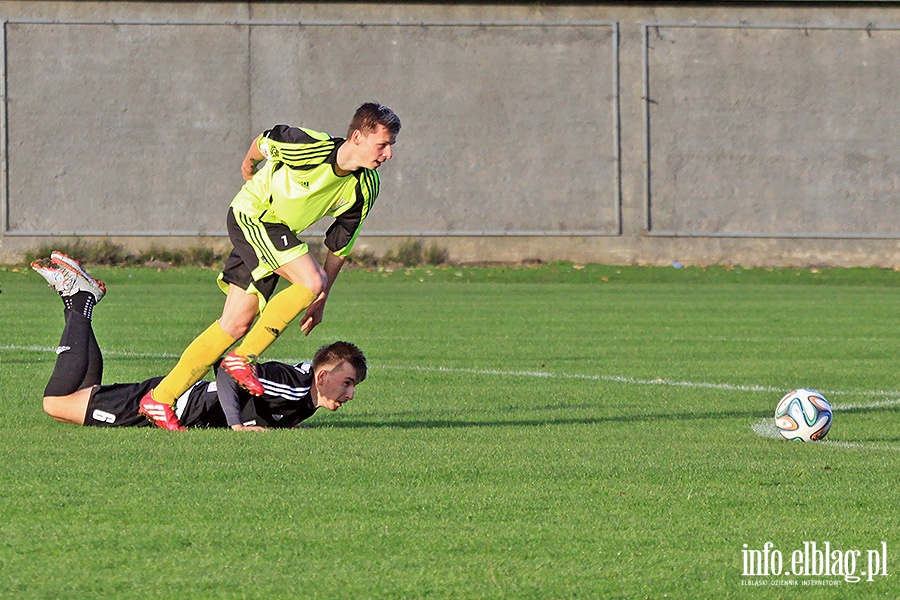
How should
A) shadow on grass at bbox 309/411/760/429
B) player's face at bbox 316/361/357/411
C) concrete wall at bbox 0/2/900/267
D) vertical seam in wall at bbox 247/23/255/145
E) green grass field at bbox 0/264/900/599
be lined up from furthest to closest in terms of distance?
vertical seam in wall at bbox 247/23/255/145 → concrete wall at bbox 0/2/900/267 → shadow on grass at bbox 309/411/760/429 → player's face at bbox 316/361/357/411 → green grass field at bbox 0/264/900/599

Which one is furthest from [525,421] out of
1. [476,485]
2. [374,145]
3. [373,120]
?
[476,485]

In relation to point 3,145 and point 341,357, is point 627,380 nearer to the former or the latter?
point 341,357

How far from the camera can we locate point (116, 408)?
7.67 m

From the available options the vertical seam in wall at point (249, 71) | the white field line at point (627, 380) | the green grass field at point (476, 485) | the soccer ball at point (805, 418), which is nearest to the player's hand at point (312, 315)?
the green grass field at point (476, 485)

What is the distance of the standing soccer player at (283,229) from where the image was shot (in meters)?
7.50

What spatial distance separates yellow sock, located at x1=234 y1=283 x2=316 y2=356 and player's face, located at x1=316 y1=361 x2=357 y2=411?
1.16 feet

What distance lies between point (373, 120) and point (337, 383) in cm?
145

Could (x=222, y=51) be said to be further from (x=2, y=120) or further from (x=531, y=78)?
(x=531, y=78)

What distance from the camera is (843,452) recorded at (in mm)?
7184

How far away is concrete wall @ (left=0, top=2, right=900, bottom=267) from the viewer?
28.6m

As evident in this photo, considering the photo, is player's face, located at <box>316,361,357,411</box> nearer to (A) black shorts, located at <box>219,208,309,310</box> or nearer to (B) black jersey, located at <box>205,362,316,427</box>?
(B) black jersey, located at <box>205,362,316,427</box>

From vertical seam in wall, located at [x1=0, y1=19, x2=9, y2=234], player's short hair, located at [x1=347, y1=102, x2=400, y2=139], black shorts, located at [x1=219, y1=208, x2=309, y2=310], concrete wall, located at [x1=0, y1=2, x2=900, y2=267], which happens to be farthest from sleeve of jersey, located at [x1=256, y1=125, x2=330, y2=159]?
vertical seam in wall, located at [x1=0, y1=19, x2=9, y2=234]

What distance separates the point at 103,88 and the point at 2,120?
2.15 metres

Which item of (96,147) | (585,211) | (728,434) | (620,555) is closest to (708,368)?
(728,434)
